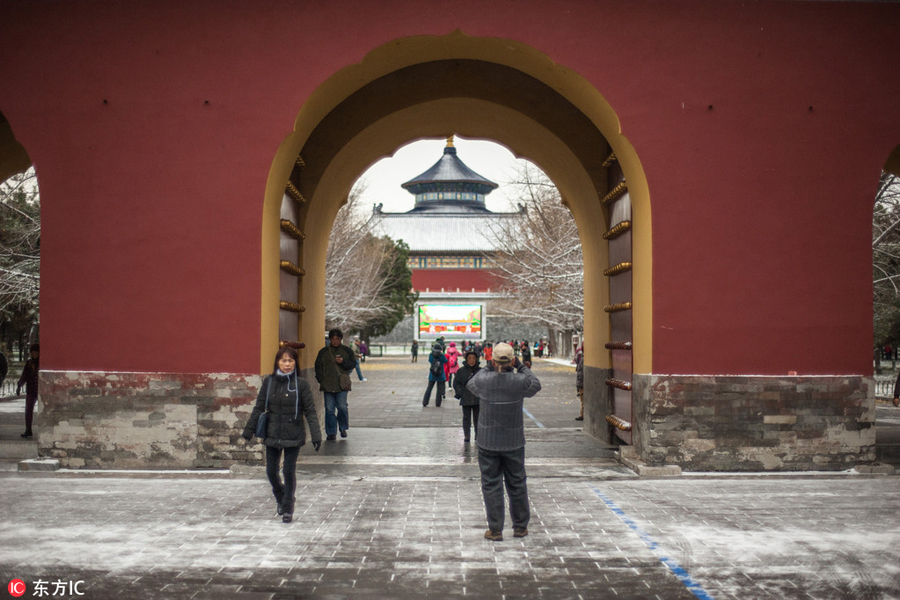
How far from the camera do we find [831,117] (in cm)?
923

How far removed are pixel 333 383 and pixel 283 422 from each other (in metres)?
4.80

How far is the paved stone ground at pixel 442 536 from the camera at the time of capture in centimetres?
525

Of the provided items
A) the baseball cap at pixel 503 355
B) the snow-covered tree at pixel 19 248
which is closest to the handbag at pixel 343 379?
the baseball cap at pixel 503 355

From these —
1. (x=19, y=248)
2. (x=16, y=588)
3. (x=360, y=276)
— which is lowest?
(x=16, y=588)

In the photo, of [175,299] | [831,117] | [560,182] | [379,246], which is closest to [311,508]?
[175,299]

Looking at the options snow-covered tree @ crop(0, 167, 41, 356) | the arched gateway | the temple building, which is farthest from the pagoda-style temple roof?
the arched gateway

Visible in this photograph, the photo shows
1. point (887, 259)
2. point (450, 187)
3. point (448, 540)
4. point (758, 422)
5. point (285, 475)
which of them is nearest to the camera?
point (448, 540)

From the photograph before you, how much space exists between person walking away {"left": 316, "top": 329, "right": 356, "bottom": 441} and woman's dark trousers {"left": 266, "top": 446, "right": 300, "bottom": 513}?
15.5ft

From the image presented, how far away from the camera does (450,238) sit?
68438 millimetres

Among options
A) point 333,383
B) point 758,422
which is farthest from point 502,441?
point 333,383

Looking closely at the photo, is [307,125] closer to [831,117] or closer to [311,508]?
[311,508]

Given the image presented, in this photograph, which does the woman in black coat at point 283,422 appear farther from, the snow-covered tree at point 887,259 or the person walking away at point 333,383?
the snow-covered tree at point 887,259

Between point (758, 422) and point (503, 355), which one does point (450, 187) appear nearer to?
point (758, 422)

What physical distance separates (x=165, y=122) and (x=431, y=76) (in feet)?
13.1
